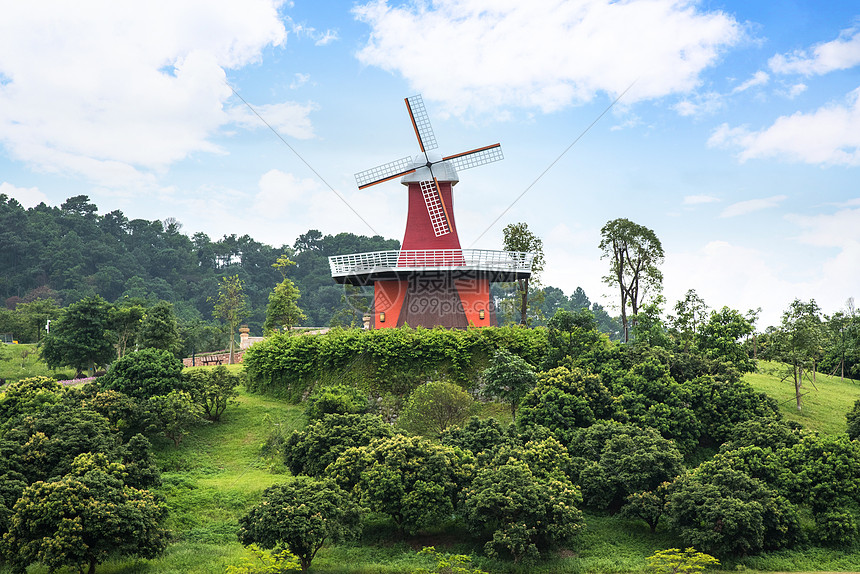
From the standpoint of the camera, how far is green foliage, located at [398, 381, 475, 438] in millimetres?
22203

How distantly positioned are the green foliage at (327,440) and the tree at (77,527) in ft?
13.8

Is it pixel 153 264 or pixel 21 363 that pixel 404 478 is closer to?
pixel 21 363

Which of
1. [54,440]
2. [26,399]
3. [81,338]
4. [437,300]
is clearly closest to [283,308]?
[81,338]

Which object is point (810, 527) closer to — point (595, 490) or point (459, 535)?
point (595, 490)

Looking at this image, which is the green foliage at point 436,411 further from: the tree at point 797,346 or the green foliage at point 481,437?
the tree at point 797,346

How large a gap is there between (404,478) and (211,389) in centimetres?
1030

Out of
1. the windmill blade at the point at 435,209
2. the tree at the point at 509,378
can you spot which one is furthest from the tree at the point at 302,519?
the windmill blade at the point at 435,209

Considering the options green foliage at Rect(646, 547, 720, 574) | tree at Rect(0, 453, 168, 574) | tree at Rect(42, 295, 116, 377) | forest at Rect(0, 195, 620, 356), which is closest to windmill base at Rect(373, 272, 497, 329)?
green foliage at Rect(646, 547, 720, 574)

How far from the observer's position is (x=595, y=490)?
60.4 feet

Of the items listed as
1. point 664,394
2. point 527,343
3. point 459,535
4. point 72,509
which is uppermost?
point 527,343

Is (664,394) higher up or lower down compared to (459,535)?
higher up

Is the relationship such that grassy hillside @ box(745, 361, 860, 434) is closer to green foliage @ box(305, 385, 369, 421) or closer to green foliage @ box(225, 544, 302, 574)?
green foliage @ box(305, 385, 369, 421)

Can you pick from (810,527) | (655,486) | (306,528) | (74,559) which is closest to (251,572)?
(306,528)

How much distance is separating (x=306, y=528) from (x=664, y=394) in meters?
12.8
